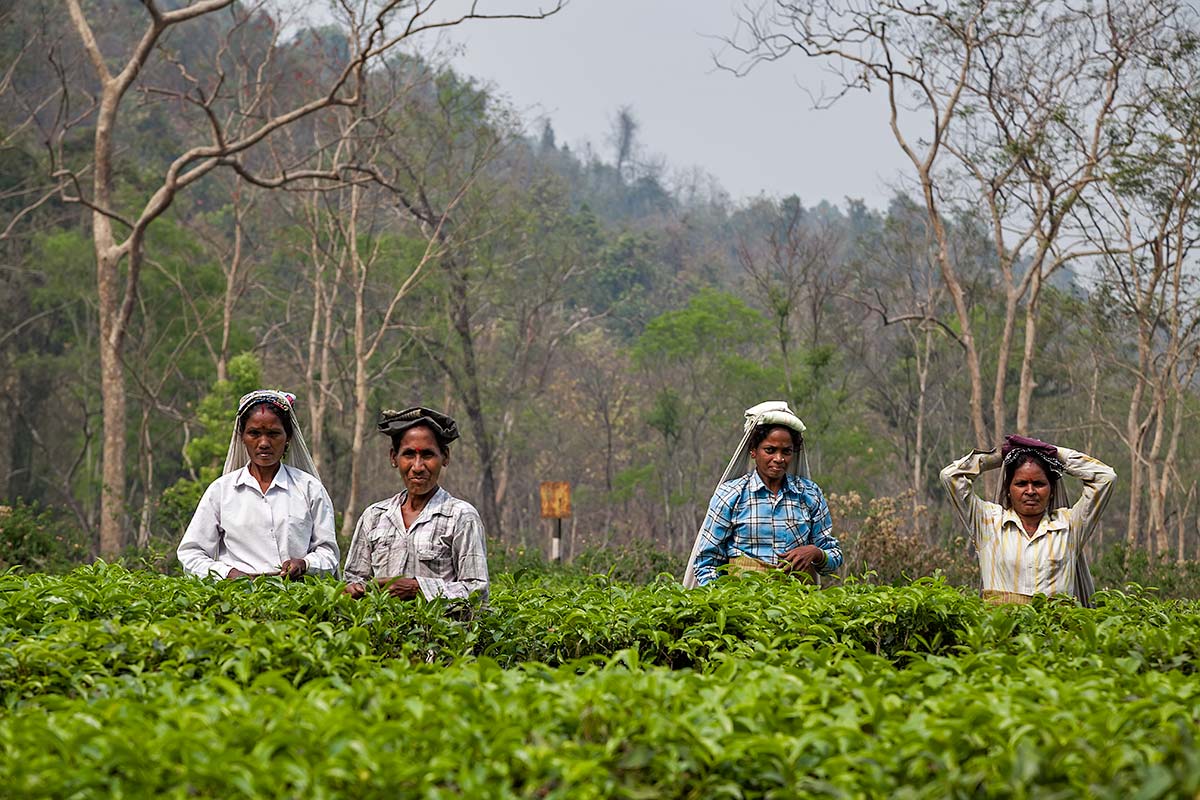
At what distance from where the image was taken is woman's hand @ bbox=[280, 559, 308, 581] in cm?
501

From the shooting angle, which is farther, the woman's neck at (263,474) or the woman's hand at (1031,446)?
the woman's hand at (1031,446)

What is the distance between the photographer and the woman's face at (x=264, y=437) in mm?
5469

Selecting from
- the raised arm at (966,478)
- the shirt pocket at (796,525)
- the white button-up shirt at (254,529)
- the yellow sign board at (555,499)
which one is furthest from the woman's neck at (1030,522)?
the yellow sign board at (555,499)

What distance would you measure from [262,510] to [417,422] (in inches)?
30.2

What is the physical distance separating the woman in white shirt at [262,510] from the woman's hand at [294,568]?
181mm

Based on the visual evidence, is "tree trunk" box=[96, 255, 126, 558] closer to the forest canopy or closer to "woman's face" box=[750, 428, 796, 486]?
the forest canopy

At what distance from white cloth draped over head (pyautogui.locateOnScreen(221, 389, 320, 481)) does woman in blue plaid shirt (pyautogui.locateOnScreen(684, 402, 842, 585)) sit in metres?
1.75

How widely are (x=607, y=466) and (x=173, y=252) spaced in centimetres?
1284

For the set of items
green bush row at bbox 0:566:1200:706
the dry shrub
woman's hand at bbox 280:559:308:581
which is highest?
woman's hand at bbox 280:559:308:581

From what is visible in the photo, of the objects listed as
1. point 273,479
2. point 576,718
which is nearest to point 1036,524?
point 273,479

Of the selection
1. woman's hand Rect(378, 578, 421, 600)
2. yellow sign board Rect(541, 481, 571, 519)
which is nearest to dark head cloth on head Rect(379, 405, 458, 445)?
woman's hand Rect(378, 578, 421, 600)

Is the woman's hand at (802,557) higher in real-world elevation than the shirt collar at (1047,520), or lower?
lower

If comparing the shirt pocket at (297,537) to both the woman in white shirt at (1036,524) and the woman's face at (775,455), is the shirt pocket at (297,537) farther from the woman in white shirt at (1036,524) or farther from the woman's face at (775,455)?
the woman in white shirt at (1036,524)

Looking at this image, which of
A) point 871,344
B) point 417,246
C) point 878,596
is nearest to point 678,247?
point 871,344
